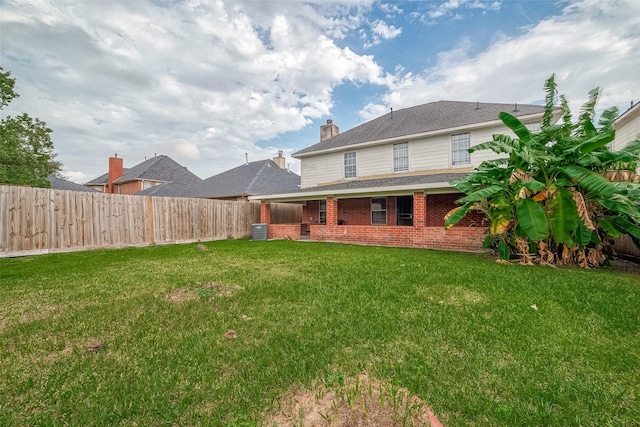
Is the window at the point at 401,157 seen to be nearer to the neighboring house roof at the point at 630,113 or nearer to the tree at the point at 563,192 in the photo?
the tree at the point at 563,192

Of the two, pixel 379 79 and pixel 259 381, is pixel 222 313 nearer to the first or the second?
pixel 259 381

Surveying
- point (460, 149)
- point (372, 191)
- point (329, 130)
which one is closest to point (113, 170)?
point (329, 130)

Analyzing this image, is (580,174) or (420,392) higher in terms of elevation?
(580,174)

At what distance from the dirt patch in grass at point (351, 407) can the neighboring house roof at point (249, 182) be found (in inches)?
769

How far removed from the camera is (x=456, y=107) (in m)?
14.8

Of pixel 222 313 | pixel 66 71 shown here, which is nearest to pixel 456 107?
pixel 222 313

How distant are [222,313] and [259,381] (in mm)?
1767

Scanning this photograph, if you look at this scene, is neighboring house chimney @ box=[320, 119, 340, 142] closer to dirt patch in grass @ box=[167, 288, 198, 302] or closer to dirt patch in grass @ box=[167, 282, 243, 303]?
dirt patch in grass @ box=[167, 282, 243, 303]

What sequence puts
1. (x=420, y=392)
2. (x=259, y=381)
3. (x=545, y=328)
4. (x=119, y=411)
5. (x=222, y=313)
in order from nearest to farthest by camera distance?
(x=119, y=411) → (x=420, y=392) → (x=259, y=381) → (x=545, y=328) → (x=222, y=313)

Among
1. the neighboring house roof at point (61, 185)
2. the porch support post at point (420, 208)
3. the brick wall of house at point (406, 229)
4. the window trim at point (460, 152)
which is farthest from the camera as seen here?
the neighboring house roof at point (61, 185)

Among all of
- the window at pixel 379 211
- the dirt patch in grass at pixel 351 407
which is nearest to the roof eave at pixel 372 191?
the window at pixel 379 211

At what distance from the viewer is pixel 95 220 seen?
10430mm

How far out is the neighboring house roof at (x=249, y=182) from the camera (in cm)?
2184

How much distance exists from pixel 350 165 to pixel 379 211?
11.0 feet
